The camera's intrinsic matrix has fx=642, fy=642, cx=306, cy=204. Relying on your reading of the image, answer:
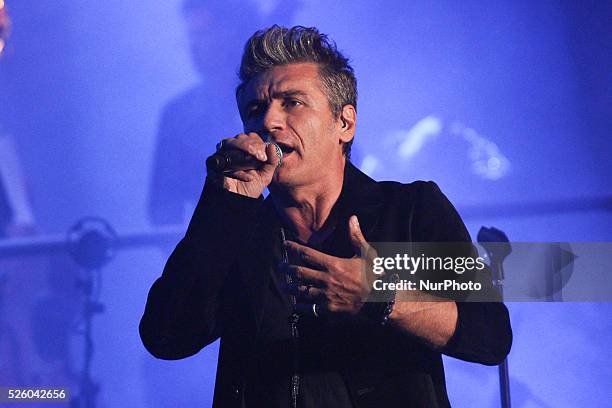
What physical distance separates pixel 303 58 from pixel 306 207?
18.6 inches

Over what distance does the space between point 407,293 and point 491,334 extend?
25cm

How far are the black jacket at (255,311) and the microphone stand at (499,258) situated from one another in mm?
253

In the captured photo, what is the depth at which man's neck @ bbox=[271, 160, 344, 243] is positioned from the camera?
73.6 inches

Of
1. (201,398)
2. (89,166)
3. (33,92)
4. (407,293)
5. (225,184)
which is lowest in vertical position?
(201,398)

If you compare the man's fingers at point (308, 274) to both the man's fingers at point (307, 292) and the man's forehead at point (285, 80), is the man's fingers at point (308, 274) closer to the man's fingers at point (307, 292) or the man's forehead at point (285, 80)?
the man's fingers at point (307, 292)

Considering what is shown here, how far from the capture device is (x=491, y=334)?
5.28ft

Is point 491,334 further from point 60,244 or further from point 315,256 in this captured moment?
point 60,244

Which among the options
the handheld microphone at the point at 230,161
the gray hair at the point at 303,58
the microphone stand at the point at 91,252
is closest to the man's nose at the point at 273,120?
the gray hair at the point at 303,58

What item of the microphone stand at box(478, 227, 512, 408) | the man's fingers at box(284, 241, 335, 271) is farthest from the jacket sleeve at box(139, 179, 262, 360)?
the microphone stand at box(478, 227, 512, 408)

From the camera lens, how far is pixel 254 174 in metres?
1.60

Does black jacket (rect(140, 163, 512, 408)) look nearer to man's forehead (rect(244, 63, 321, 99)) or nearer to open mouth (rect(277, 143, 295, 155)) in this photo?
open mouth (rect(277, 143, 295, 155))

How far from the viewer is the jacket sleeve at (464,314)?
155cm

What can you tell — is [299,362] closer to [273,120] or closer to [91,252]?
[273,120]

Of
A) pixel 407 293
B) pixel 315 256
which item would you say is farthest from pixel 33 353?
pixel 407 293
